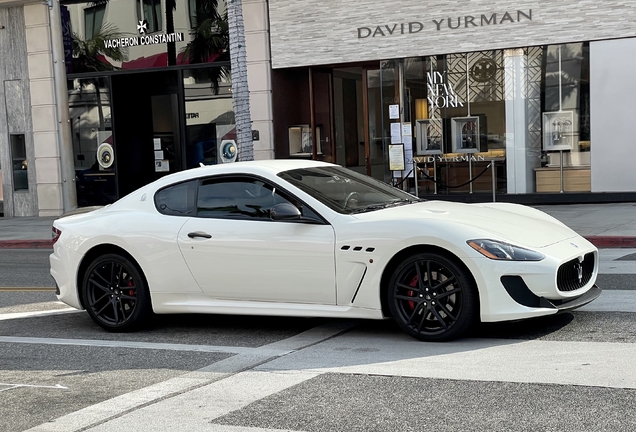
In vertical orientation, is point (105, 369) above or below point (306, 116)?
below

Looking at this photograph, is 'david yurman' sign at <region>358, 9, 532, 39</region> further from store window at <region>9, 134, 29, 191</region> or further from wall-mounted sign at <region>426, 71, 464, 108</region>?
store window at <region>9, 134, 29, 191</region>

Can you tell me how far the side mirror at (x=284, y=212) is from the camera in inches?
283

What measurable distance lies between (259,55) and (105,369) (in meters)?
15.4

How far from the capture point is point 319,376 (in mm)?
6055

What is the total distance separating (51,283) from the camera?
11.5 meters

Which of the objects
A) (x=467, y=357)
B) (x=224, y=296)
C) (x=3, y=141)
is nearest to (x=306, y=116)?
(x=3, y=141)

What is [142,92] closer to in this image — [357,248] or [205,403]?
[357,248]

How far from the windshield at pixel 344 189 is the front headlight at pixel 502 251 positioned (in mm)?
1127

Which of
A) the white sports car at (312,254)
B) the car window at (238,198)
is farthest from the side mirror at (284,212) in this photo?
the car window at (238,198)

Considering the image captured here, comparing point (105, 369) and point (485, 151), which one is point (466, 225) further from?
point (485, 151)

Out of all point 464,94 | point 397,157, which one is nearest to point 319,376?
point 464,94

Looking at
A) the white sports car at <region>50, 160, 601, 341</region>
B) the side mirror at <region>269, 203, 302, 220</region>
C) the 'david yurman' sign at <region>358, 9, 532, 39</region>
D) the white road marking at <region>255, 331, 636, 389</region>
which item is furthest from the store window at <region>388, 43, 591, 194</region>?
the white road marking at <region>255, 331, 636, 389</region>

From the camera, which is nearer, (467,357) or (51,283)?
(467,357)

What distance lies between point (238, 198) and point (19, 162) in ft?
59.2
